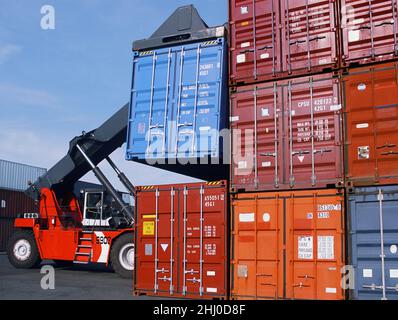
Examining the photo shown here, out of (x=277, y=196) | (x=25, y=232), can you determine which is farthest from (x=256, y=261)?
(x=25, y=232)

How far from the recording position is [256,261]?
35.0 feet

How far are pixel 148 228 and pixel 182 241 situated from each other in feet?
3.58

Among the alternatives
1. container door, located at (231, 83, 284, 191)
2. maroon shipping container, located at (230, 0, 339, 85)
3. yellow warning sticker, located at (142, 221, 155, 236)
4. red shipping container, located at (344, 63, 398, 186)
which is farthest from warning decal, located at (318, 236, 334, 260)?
yellow warning sticker, located at (142, 221, 155, 236)

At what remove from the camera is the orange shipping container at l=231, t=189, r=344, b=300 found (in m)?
9.94

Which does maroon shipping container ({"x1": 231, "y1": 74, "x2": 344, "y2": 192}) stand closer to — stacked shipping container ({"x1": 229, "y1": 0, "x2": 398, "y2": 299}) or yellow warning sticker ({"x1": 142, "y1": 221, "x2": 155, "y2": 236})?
stacked shipping container ({"x1": 229, "y1": 0, "x2": 398, "y2": 299})

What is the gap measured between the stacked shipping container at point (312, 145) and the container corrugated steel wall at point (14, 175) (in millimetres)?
28214

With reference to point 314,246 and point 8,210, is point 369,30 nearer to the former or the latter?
point 314,246

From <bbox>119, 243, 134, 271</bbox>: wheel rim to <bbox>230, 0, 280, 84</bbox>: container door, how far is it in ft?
22.1

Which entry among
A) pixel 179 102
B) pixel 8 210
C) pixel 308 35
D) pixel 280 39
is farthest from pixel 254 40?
pixel 8 210

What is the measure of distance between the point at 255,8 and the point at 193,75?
89.3 inches

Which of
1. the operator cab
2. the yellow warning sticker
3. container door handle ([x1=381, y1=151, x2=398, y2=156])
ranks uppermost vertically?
container door handle ([x1=381, y1=151, x2=398, y2=156])

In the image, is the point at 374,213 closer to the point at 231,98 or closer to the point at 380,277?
the point at 380,277

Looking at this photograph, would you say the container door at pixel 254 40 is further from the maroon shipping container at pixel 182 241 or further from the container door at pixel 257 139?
the maroon shipping container at pixel 182 241
